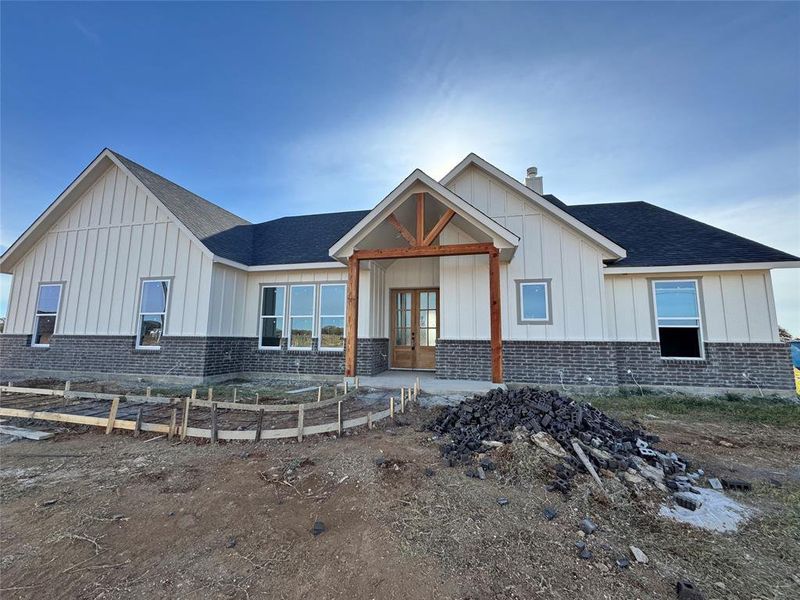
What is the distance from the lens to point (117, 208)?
10852 millimetres

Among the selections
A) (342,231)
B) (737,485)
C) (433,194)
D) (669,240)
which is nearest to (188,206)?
(342,231)

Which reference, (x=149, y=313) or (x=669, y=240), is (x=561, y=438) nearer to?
(x=669, y=240)

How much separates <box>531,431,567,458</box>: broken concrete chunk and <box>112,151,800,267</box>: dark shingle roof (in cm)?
660

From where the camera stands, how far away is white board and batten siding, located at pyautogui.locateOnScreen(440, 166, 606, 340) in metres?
8.41

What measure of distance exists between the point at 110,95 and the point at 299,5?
841 centimetres

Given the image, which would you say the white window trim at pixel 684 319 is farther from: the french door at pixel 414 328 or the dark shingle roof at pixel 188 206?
the dark shingle roof at pixel 188 206

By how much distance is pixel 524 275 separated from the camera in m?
8.82

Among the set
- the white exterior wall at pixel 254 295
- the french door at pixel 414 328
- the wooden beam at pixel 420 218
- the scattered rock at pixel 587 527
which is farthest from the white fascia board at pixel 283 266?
the scattered rock at pixel 587 527

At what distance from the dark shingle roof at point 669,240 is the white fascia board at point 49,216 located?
51.0ft

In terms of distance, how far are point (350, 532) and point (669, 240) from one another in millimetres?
10829

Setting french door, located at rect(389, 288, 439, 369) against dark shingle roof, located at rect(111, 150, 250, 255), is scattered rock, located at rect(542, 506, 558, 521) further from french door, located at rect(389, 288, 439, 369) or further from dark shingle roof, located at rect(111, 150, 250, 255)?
dark shingle roof, located at rect(111, 150, 250, 255)

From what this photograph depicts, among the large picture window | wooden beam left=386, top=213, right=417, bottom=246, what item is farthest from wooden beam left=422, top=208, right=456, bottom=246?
the large picture window

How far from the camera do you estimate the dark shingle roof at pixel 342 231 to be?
8359mm

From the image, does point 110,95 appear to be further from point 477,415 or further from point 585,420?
point 585,420
